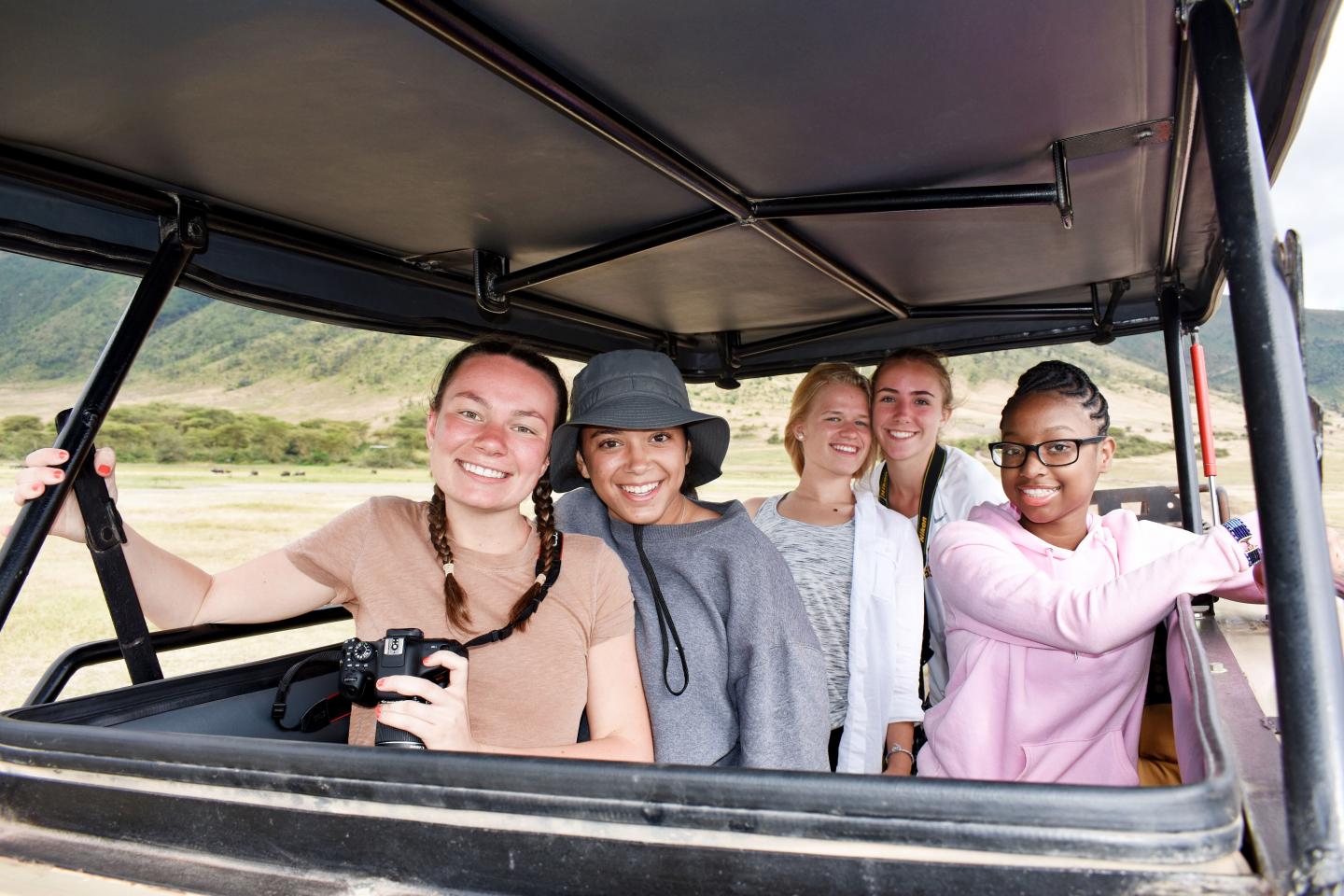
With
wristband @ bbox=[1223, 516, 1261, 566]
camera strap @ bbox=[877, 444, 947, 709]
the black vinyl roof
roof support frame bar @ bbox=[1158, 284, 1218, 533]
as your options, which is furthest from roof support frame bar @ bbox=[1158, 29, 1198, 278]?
camera strap @ bbox=[877, 444, 947, 709]

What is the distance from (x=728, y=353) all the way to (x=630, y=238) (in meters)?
1.41

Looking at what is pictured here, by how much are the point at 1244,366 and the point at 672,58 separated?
0.92 meters

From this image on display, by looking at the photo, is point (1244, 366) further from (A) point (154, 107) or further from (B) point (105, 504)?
(B) point (105, 504)

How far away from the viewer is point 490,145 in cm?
165

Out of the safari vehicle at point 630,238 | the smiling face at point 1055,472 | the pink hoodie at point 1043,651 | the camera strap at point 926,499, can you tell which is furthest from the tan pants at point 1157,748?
the camera strap at point 926,499

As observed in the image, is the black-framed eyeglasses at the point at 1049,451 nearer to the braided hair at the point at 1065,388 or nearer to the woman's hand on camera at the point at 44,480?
the braided hair at the point at 1065,388

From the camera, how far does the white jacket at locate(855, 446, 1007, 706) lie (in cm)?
285

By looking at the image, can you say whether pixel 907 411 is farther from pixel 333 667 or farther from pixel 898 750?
pixel 333 667

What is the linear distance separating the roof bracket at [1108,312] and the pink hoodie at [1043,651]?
1.04 metres

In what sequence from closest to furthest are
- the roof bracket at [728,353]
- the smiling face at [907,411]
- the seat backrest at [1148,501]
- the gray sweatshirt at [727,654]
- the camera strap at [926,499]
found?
1. the gray sweatshirt at [727,654]
2. the camera strap at [926,499]
3. the smiling face at [907,411]
4. the roof bracket at [728,353]
5. the seat backrest at [1148,501]

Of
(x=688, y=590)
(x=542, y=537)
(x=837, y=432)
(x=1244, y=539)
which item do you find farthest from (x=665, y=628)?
(x=1244, y=539)

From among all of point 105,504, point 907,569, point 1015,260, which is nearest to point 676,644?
point 907,569

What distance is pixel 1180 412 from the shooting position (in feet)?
9.34

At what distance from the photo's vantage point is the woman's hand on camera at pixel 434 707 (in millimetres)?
1333
